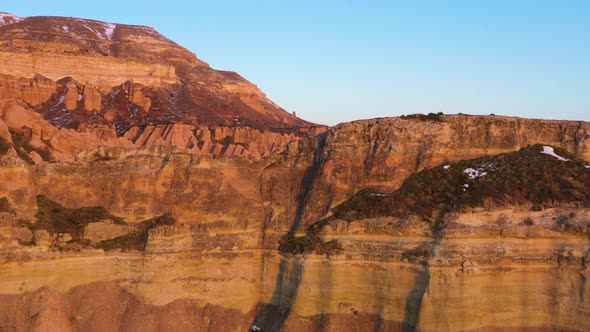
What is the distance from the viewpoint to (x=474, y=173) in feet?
80.1

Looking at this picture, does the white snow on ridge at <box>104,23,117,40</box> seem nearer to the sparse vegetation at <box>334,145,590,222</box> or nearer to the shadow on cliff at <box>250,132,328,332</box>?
the shadow on cliff at <box>250,132,328,332</box>

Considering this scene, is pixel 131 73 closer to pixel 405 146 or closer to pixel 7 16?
pixel 7 16

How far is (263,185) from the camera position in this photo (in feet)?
89.5

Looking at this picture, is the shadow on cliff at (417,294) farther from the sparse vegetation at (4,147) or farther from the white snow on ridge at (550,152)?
the sparse vegetation at (4,147)

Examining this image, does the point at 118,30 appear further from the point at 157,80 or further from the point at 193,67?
the point at 157,80

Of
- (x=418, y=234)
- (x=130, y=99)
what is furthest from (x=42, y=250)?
(x=130, y=99)

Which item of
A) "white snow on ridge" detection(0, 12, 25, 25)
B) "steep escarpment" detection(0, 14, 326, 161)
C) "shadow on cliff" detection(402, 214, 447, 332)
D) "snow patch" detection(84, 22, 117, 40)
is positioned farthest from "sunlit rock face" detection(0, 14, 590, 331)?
"white snow on ridge" detection(0, 12, 25, 25)

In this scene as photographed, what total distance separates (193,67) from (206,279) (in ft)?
342

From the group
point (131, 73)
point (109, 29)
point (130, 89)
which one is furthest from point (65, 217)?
point (109, 29)

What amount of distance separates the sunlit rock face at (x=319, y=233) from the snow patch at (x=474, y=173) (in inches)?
Answer: 2.8

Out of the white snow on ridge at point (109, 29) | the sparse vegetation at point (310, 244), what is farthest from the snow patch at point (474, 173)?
the white snow on ridge at point (109, 29)

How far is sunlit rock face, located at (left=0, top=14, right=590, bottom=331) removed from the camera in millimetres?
21375

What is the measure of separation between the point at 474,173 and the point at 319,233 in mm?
6167

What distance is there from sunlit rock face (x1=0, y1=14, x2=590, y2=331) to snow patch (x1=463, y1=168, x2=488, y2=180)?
7 centimetres
